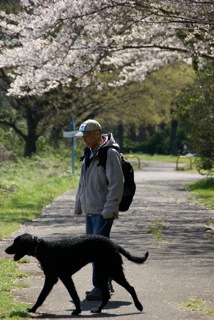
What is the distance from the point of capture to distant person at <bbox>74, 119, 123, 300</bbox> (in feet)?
31.1

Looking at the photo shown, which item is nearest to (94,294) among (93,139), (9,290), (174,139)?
(9,290)

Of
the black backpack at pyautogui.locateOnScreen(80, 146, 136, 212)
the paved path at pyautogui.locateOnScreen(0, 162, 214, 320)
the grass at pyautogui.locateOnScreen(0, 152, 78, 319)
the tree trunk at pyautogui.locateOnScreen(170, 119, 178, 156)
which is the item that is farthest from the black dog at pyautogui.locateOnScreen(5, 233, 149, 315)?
the tree trunk at pyautogui.locateOnScreen(170, 119, 178, 156)

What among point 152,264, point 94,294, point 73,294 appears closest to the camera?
point 73,294

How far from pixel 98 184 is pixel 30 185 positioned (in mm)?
19624

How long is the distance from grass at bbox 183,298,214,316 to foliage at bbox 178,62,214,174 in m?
17.6

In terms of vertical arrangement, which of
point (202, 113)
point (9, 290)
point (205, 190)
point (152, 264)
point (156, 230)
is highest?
point (202, 113)

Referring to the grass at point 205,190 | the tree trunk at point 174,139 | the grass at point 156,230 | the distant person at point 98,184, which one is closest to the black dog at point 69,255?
the distant person at point 98,184

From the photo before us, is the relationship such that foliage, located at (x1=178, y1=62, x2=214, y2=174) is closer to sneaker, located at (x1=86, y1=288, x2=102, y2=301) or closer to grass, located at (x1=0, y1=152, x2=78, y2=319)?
grass, located at (x1=0, y1=152, x2=78, y2=319)

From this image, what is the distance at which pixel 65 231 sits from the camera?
16219 millimetres

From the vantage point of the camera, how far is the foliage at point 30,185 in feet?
63.2

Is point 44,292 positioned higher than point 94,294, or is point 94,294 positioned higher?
point 44,292

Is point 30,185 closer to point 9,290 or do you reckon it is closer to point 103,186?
point 9,290

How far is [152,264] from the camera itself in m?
12.2

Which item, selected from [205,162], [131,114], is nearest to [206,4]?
[205,162]
